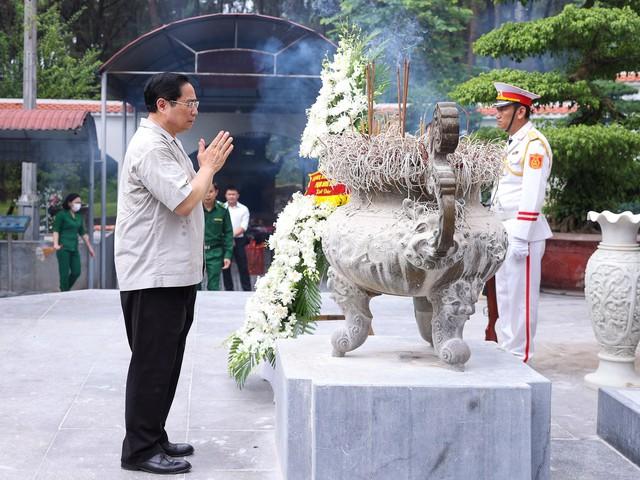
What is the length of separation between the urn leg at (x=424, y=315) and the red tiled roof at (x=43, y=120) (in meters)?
7.41

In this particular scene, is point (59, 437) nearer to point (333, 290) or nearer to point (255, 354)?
point (255, 354)

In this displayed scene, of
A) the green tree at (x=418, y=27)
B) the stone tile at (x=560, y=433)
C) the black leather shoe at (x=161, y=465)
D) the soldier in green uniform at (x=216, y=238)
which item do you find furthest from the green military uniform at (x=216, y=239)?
the green tree at (x=418, y=27)

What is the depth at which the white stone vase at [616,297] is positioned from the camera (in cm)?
504

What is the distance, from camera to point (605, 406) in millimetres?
4180

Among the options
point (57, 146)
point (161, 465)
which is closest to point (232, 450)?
point (161, 465)

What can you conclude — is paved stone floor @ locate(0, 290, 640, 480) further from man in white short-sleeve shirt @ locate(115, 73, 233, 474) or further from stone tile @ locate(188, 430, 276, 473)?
man in white short-sleeve shirt @ locate(115, 73, 233, 474)

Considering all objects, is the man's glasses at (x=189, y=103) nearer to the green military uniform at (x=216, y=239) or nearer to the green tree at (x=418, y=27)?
the green military uniform at (x=216, y=239)

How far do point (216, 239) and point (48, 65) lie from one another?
37.1 ft

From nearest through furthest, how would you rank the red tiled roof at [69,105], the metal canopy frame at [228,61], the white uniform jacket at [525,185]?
the white uniform jacket at [525,185] < the metal canopy frame at [228,61] < the red tiled roof at [69,105]

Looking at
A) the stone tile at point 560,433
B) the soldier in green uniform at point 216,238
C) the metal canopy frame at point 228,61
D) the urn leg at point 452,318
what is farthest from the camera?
the metal canopy frame at point 228,61

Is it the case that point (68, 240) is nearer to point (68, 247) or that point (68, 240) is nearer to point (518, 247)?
point (68, 247)

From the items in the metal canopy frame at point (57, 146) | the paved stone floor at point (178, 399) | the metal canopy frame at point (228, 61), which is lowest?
the paved stone floor at point (178, 399)

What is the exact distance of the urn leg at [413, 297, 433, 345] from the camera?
380cm

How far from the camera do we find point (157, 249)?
3.55 m
